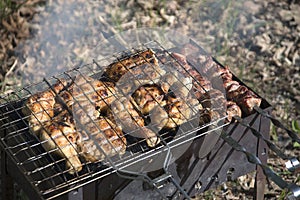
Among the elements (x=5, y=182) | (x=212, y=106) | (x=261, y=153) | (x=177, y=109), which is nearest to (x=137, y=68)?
(x=177, y=109)

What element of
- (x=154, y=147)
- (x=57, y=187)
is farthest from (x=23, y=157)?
(x=154, y=147)

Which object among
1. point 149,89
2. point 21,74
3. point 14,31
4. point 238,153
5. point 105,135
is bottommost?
point 238,153

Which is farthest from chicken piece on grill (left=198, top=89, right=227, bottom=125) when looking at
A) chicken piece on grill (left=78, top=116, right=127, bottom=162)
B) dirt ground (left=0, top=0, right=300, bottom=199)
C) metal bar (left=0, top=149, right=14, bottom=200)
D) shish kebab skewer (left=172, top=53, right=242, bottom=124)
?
dirt ground (left=0, top=0, right=300, bottom=199)

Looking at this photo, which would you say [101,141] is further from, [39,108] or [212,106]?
[212,106]

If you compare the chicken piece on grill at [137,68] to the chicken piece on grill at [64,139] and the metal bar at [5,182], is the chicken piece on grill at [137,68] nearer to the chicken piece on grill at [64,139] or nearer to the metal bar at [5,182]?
the chicken piece on grill at [64,139]

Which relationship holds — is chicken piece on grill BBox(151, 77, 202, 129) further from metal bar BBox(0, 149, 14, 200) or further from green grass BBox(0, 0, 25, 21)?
green grass BBox(0, 0, 25, 21)

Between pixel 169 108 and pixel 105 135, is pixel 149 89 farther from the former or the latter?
pixel 105 135

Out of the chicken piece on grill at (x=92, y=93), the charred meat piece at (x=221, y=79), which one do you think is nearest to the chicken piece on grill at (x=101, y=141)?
the chicken piece on grill at (x=92, y=93)
